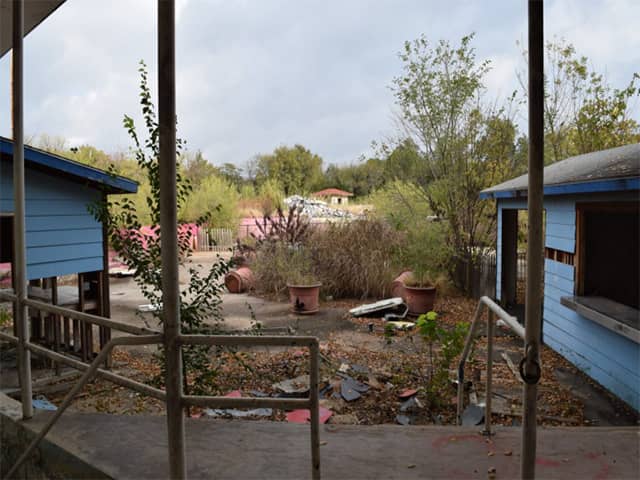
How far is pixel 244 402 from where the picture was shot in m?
2.01

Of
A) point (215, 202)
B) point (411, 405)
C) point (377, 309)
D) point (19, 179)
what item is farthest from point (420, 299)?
point (215, 202)

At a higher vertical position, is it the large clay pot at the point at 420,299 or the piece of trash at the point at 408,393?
the large clay pot at the point at 420,299

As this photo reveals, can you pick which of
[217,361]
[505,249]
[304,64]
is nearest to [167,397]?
[304,64]

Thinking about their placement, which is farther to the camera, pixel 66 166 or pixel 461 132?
pixel 461 132

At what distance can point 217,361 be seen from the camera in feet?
19.0

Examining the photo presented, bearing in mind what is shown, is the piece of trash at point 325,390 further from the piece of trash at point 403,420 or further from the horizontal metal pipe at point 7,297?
the horizontal metal pipe at point 7,297

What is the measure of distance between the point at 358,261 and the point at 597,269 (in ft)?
17.4

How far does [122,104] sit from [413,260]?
681cm

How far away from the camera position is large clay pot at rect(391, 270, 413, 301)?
950 cm

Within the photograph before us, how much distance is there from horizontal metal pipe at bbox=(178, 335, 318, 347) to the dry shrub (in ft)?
28.3

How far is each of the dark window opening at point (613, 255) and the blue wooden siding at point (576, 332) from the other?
0.27m

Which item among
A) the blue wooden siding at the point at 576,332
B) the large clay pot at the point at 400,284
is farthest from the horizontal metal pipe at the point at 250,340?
the large clay pot at the point at 400,284

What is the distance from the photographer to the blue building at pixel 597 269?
4.44m

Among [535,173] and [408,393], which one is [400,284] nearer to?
[408,393]
